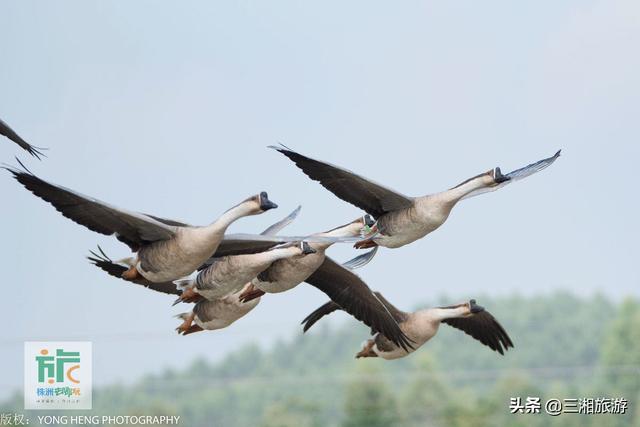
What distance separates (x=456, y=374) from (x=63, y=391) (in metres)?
48.0

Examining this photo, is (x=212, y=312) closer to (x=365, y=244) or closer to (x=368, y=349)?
(x=365, y=244)

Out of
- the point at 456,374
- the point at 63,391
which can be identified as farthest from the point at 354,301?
the point at 456,374

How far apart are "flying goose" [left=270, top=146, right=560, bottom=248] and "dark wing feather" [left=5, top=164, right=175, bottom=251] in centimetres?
149

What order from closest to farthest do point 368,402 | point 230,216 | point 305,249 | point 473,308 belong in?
1. point 230,216
2. point 305,249
3. point 473,308
4. point 368,402

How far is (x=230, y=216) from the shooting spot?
36.8 ft

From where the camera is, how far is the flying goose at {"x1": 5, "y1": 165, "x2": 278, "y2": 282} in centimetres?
1114

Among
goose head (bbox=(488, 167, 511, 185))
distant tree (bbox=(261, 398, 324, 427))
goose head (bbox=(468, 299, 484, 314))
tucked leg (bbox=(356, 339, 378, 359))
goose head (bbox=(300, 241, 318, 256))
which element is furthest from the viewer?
distant tree (bbox=(261, 398, 324, 427))

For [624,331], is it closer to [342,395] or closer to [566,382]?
[566,382]

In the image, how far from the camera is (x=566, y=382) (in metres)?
60.0

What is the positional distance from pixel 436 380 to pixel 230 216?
47376mm

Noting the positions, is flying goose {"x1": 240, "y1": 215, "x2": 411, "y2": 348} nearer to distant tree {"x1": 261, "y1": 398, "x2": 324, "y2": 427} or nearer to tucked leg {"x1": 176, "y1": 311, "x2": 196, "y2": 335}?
tucked leg {"x1": 176, "y1": 311, "x2": 196, "y2": 335}

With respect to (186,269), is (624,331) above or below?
above

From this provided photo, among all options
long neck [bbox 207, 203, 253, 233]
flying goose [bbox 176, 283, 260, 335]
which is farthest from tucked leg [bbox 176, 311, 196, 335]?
long neck [bbox 207, 203, 253, 233]

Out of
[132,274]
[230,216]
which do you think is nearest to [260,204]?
[230,216]
